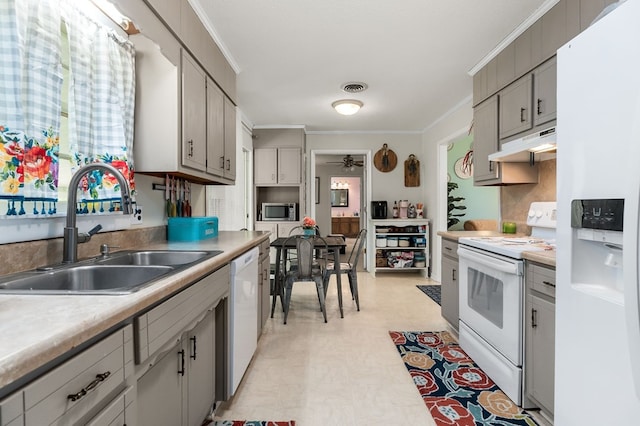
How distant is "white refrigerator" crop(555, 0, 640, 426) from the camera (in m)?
0.86

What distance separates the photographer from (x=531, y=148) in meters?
2.08

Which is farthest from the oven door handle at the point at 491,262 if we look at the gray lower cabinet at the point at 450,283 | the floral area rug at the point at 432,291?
the floral area rug at the point at 432,291

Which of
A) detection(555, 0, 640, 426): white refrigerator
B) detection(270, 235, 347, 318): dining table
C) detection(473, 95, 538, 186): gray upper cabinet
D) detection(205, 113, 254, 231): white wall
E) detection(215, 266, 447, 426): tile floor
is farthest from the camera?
detection(205, 113, 254, 231): white wall

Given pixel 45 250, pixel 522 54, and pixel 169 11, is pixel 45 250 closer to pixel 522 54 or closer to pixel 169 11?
pixel 169 11

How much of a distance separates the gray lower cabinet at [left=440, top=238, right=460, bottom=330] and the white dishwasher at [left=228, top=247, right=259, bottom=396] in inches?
64.9

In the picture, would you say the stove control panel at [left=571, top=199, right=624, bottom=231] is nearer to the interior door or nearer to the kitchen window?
the interior door

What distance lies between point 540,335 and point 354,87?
2.85 metres

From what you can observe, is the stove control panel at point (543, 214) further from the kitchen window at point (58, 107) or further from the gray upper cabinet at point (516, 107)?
the kitchen window at point (58, 107)

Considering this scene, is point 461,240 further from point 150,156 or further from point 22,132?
point 22,132

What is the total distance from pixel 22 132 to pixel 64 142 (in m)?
0.40

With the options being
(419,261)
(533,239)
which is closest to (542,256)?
(533,239)

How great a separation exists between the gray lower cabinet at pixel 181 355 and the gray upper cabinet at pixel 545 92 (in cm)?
225

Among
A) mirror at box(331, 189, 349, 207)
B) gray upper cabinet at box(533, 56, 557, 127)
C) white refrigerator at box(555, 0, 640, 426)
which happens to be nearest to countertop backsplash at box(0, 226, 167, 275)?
white refrigerator at box(555, 0, 640, 426)

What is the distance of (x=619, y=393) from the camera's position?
933 millimetres
